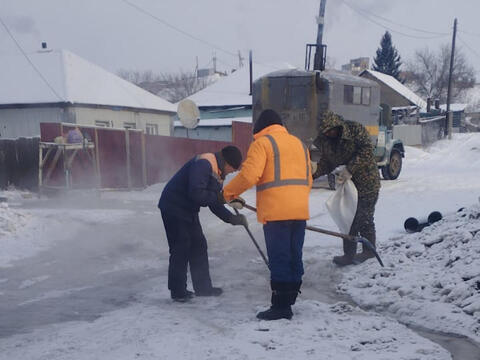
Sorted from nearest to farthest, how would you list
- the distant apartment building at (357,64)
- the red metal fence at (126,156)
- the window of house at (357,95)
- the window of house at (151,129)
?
the red metal fence at (126,156) → the window of house at (357,95) → the window of house at (151,129) → the distant apartment building at (357,64)

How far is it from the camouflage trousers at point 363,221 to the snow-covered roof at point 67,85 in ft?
43.1

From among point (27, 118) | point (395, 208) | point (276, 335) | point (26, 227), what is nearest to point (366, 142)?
point (276, 335)

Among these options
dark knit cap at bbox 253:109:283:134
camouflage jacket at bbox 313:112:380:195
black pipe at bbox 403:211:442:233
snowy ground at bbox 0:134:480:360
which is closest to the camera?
snowy ground at bbox 0:134:480:360

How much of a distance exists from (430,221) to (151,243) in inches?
162

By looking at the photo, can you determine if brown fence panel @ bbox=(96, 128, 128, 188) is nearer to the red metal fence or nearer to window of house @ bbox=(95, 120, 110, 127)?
the red metal fence

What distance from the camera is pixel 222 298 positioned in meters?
4.37

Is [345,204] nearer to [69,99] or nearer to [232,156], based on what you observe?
[232,156]

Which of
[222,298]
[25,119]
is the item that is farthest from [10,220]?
[25,119]

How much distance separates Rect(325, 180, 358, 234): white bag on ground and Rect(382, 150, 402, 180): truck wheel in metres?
9.22

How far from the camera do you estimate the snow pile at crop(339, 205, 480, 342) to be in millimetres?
3682

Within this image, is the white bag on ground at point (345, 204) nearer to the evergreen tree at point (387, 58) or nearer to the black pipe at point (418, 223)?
the black pipe at point (418, 223)

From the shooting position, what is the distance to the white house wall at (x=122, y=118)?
656 inches

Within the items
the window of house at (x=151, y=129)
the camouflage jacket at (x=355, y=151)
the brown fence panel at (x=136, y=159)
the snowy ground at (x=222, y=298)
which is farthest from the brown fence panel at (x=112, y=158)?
the camouflage jacket at (x=355, y=151)

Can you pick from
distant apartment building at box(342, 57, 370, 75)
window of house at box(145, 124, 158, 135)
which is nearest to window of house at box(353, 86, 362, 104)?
window of house at box(145, 124, 158, 135)
